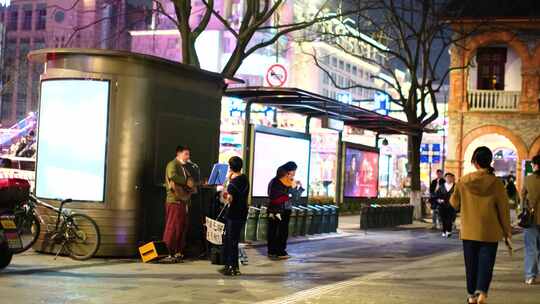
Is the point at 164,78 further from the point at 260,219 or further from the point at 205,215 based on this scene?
the point at 260,219

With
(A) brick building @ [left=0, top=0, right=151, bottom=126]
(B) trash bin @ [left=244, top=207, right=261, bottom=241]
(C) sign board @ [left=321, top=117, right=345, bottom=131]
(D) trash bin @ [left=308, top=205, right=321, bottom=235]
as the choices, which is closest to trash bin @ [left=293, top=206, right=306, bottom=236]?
(D) trash bin @ [left=308, top=205, right=321, bottom=235]

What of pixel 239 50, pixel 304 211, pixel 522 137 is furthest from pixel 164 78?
pixel 522 137

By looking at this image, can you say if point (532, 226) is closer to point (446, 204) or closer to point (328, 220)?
point (328, 220)

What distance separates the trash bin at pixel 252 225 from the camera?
17.1 meters

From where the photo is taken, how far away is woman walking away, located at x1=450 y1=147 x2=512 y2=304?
884cm

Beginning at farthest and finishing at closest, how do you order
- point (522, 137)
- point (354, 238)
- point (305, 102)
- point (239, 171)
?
point (522, 137) → point (354, 238) → point (305, 102) → point (239, 171)

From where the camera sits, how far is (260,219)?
57.2 ft

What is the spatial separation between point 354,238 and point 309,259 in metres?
6.00

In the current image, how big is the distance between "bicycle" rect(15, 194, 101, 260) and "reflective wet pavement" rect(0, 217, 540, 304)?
249 millimetres

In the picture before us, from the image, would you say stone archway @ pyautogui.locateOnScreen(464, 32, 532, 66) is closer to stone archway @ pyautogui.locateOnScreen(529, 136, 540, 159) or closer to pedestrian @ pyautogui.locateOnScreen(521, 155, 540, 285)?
stone archway @ pyautogui.locateOnScreen(529, 136, 540, 159)

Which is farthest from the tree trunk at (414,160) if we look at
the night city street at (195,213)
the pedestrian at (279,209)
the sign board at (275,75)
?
the pedestrian at (279,209)

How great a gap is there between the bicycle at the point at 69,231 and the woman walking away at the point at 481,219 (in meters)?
6.27

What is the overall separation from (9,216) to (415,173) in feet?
71.7

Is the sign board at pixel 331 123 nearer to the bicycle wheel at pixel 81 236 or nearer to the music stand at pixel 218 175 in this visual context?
the music stand at pixel 218 175
